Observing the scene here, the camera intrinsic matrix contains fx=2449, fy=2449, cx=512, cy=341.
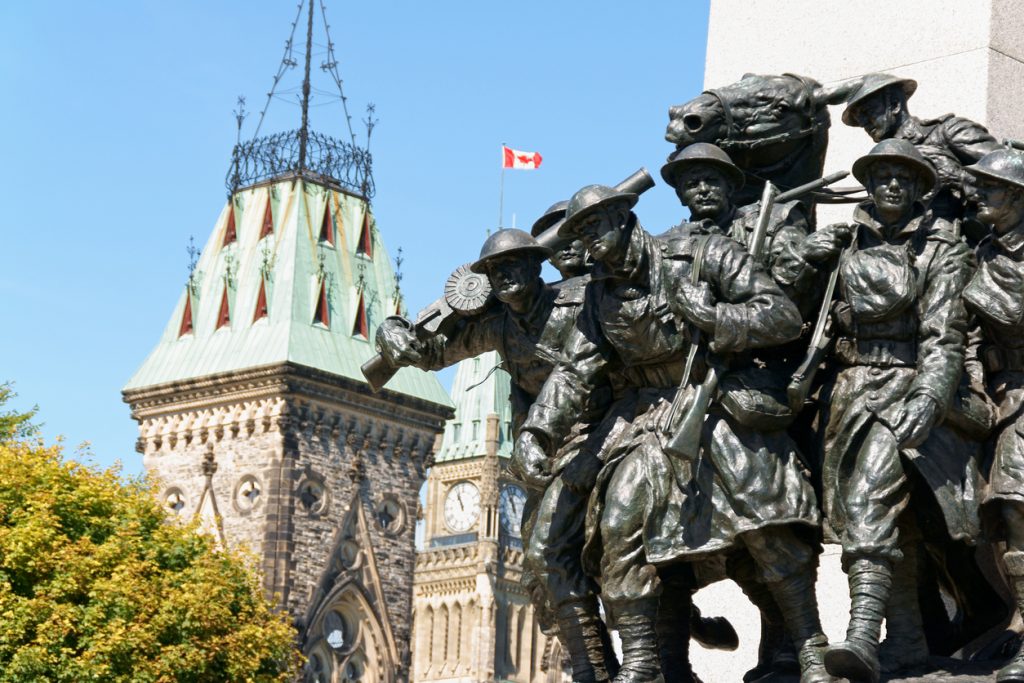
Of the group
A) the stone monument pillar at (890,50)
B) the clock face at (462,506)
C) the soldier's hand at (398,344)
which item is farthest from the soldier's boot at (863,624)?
the clock face at (462,506)

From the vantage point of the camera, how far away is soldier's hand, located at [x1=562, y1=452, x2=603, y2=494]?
10375mm

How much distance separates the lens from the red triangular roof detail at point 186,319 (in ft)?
239

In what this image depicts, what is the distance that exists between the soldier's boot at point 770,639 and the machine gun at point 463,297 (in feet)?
5.97

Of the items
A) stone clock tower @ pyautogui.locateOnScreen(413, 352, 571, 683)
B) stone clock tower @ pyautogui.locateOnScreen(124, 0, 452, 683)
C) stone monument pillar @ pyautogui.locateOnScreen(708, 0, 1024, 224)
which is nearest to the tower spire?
stone clock tower @ pyautogui.locateOnScreen(124, 0, 452, 683)

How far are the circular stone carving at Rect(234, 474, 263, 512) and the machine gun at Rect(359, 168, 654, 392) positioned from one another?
5975 centimetres

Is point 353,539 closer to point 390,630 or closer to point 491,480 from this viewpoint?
point 390,630

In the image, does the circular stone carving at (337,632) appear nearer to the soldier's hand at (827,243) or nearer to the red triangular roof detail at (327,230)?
the red triangular roof detail at (327,230)

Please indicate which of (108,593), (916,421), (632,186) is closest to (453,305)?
Result: (632,186)

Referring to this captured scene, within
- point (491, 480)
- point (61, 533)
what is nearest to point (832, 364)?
point (61, 533)

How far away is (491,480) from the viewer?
10169 cm

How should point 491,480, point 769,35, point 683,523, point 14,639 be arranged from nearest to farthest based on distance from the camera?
point 683,523, point 769,35, point 14,639, point 491,480

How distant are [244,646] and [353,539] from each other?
32.2m

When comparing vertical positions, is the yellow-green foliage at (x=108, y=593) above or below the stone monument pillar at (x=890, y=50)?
above

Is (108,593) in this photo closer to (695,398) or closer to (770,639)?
(770,639)
